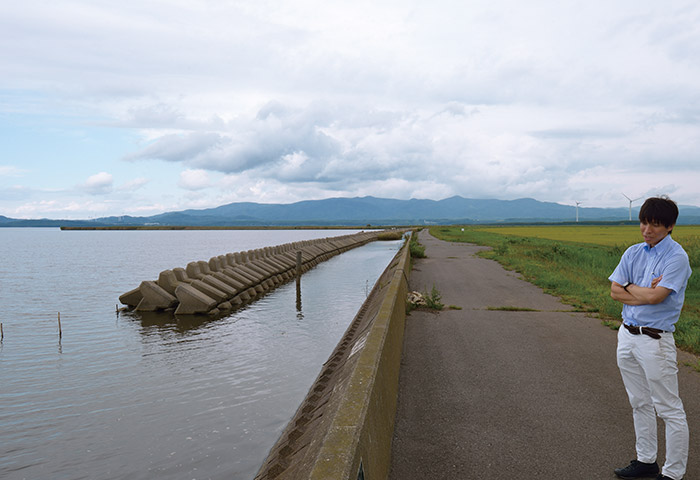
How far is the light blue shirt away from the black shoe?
1125mm

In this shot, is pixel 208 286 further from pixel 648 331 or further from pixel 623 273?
pixel 648 331

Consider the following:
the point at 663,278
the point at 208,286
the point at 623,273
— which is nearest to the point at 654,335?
the point at 663,278

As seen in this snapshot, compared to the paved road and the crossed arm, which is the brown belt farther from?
the paved road

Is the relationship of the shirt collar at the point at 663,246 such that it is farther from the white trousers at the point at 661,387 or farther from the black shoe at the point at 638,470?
the black shoe at the point at 638,470

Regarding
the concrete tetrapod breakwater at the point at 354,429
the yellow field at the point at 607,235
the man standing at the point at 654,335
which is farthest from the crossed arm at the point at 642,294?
the yellow field at the point at 607,235

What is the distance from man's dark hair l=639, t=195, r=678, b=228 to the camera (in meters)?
3.72

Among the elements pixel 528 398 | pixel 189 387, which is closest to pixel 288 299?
pixel 189 387

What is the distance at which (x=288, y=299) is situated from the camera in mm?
21375

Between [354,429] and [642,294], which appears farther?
[642,294]

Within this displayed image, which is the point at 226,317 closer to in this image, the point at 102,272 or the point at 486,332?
the point at 486,332

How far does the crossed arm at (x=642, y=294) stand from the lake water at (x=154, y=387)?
469cm

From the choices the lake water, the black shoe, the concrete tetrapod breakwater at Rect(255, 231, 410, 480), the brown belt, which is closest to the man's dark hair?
the brown belt

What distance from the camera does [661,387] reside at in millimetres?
3652

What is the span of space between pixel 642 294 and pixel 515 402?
2.37m
